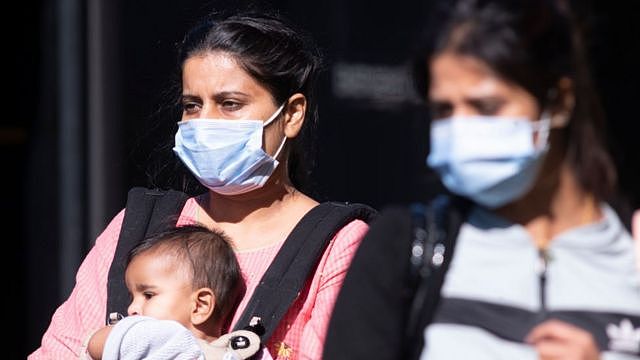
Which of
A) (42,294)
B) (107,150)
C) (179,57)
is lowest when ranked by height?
(42,294)

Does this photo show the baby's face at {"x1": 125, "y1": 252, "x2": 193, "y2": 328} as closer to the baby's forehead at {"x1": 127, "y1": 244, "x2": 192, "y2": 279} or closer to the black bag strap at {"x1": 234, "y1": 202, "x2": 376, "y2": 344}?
the baby's forehead at {"x1": 127, "y1": 244, "x2": 192, "y2": 279}

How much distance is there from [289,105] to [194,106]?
28cm

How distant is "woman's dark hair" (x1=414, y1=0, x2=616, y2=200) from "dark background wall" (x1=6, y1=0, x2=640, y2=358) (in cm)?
371

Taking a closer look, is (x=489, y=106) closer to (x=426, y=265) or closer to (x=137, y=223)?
(x=426, y=265)

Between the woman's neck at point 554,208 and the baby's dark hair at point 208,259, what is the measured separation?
0.99 m

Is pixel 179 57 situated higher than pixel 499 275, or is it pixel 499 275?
pixel 179 57

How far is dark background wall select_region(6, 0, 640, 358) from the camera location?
22.0ft

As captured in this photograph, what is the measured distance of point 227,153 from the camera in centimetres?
365

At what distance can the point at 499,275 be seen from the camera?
8.83 ft

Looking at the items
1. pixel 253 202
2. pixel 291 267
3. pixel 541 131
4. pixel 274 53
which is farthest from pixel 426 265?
pixel 274 53

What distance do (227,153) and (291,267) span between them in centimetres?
42

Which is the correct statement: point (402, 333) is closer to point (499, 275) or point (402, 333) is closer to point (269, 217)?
point (499, 275)

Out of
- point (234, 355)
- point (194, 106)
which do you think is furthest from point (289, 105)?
point (234, 355)

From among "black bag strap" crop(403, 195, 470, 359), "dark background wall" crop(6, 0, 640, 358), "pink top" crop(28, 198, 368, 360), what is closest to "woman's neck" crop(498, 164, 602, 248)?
"black bag strap" crop(403, 195, 470, 359)
